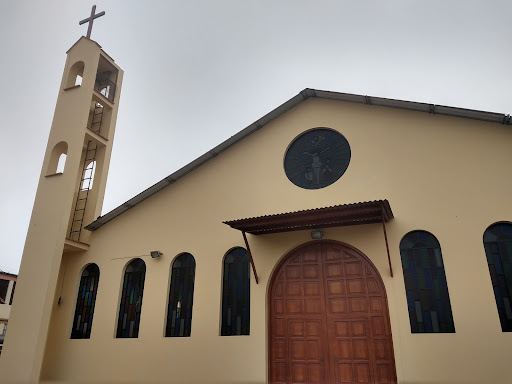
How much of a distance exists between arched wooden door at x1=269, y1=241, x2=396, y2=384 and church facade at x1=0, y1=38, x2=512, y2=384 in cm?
3

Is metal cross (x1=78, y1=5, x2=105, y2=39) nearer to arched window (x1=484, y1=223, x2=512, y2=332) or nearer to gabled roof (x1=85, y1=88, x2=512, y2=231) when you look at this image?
gabled roof (x1=85, y1=88, x2=512, y2=231)

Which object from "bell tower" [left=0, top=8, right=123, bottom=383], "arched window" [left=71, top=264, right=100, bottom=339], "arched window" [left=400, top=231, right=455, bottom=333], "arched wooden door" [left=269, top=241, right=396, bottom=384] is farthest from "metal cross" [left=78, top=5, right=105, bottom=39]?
"arched window" [left=400, top=231, right=455, bottom=333]

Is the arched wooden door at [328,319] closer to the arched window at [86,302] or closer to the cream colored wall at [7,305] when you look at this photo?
the arched window at [86,302]

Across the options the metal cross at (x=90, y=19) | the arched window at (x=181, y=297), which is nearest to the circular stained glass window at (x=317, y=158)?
the arched window at (x=181, y=297)

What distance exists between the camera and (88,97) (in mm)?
11297

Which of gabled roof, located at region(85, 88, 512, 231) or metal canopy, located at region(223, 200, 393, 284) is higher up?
gabled roof, located at region(85, 88, 512, 231)

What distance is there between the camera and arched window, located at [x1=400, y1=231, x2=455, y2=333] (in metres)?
7.11

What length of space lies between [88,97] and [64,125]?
1.04 meters

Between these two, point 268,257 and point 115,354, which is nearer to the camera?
point 268,257

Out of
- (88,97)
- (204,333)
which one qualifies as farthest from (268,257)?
(88,97)

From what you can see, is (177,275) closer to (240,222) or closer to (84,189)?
(240,222)

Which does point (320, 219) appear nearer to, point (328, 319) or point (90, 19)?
point (328, 319)

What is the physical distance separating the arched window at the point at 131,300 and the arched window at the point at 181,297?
0.89 m

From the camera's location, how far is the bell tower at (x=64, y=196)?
29.9 ft
